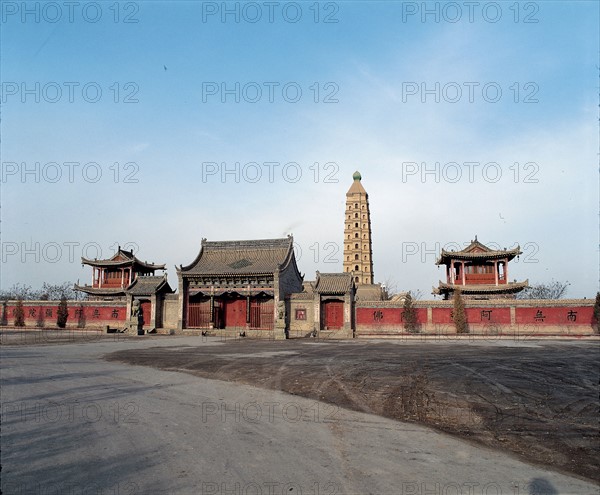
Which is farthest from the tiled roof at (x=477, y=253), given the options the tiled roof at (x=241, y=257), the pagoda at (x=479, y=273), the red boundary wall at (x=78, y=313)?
the red boundary wall at (x=78, y=313)

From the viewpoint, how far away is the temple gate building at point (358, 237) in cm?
5384

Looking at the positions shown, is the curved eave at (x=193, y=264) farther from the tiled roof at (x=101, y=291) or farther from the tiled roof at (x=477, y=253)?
the tiled roof at (x=477, y=253)

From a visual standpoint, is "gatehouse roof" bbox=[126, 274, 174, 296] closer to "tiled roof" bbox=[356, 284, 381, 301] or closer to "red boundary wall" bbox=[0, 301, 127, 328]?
"red boundary wall" bbox=[0, 301, 127, 328]

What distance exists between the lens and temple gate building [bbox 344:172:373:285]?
177ft

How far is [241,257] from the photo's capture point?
3469 cm

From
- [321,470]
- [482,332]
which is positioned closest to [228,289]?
[482,332]

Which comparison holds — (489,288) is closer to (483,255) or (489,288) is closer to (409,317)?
(483,255)

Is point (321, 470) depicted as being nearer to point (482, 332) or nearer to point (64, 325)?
point (482, 332)

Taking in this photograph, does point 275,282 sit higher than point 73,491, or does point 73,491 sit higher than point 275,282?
point 275,282

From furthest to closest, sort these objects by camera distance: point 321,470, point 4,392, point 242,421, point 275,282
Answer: point 275,282 < point 4,392 < point 242,421 < point 321,470

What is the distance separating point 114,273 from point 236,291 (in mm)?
17273

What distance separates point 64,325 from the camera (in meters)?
34.7

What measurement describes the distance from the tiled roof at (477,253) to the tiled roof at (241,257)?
1279cm

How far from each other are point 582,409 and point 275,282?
943 inches
